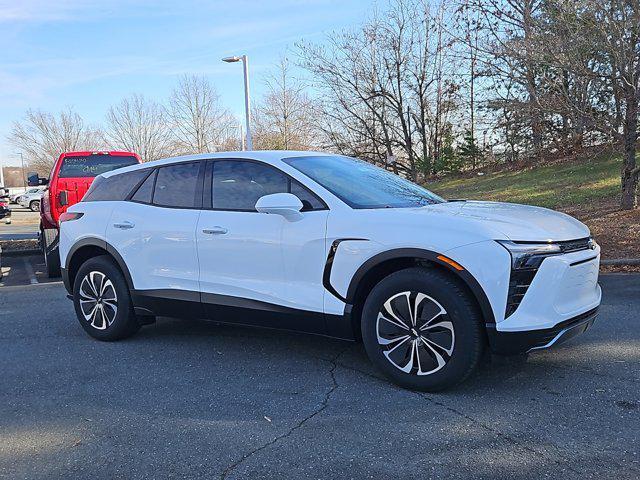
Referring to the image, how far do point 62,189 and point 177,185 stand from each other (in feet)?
17.7

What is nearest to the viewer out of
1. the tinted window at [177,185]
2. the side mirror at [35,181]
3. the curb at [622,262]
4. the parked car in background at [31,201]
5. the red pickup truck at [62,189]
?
the tinted window at [177,185]

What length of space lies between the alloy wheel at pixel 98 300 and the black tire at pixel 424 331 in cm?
257

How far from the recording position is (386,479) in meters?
2.79

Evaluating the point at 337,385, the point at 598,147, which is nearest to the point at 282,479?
the point at 337,385

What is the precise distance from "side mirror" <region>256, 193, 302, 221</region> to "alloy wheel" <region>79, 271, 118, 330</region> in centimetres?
198

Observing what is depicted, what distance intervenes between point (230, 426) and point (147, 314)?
1.94 meters

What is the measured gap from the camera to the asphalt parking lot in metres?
2.96

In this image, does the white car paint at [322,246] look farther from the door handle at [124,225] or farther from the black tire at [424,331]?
the black tire at [424,331]

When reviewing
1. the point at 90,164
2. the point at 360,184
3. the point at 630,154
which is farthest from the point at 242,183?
the point at 630,154

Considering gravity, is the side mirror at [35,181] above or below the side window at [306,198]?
above

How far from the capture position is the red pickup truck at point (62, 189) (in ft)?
30.6

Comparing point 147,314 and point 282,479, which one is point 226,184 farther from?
point 282,479

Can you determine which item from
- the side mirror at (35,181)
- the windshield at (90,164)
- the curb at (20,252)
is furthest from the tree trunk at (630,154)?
the curb at (20,252)

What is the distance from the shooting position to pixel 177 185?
195 inches
